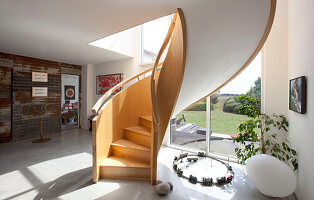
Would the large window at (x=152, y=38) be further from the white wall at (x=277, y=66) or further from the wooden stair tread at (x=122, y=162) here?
the wooden stair tread at (x=122, y=162)

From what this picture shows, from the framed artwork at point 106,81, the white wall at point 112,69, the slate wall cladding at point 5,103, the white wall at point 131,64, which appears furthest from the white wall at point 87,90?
the slate wall cladding at point 5,103

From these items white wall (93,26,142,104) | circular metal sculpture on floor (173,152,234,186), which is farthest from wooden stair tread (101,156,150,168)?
white wall (93,26,142,104)

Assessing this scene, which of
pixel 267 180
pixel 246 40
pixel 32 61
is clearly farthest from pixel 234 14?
pixel 32 61

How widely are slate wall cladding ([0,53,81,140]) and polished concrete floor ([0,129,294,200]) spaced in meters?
1.33

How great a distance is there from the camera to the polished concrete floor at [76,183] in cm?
212

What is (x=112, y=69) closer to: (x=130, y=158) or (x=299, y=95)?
(x=130, y=158)

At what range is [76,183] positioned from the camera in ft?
7.85

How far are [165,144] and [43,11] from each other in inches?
147

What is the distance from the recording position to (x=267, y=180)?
188 centimetres

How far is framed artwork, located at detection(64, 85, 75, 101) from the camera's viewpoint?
6.01m

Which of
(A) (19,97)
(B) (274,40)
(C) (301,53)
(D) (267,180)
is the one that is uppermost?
(B) (274,40)

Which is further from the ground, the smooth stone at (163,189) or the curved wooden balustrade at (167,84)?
the curved wooden balustrade at (167,84)

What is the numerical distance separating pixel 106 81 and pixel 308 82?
16.4ft

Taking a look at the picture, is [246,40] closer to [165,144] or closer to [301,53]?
[301,53]
